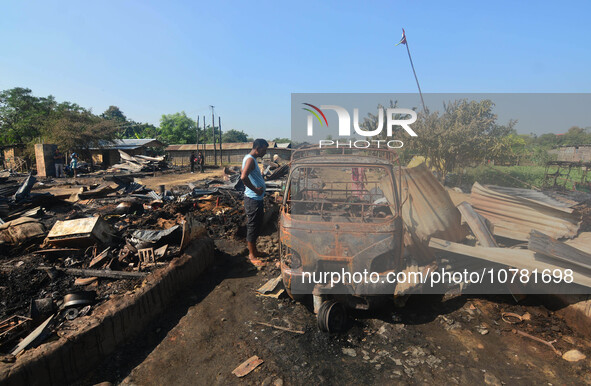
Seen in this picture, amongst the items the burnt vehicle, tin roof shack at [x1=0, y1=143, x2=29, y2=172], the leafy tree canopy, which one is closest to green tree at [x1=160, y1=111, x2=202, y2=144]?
the leafy tree canopy

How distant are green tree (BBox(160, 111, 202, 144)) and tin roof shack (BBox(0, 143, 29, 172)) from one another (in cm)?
2361

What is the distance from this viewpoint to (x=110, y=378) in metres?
2.61

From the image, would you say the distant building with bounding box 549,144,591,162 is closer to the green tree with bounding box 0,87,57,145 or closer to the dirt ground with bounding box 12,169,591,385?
the dirt ground with bounding box 12,169,591,385

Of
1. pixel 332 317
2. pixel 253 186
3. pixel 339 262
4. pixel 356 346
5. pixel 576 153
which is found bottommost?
pixel 356 346

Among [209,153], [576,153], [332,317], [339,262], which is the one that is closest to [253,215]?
[339,262]

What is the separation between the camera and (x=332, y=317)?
124 inches

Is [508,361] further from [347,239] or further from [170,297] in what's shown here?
[170,297]

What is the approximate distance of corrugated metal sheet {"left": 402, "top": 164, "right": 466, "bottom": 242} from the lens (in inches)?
178

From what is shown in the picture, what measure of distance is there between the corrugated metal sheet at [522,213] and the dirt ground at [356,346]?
1.38 metres

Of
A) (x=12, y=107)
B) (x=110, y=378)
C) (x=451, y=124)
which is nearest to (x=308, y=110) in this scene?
(x=451, y=124)

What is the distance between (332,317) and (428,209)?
2.48 metres

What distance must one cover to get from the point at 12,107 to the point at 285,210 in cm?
4619

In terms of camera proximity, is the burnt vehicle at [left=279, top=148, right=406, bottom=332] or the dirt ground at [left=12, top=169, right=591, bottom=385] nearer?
the dirt ground at [left=12, top=169, right=591, bottom=385]

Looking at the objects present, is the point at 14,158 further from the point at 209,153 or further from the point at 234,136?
the point at 234,136
